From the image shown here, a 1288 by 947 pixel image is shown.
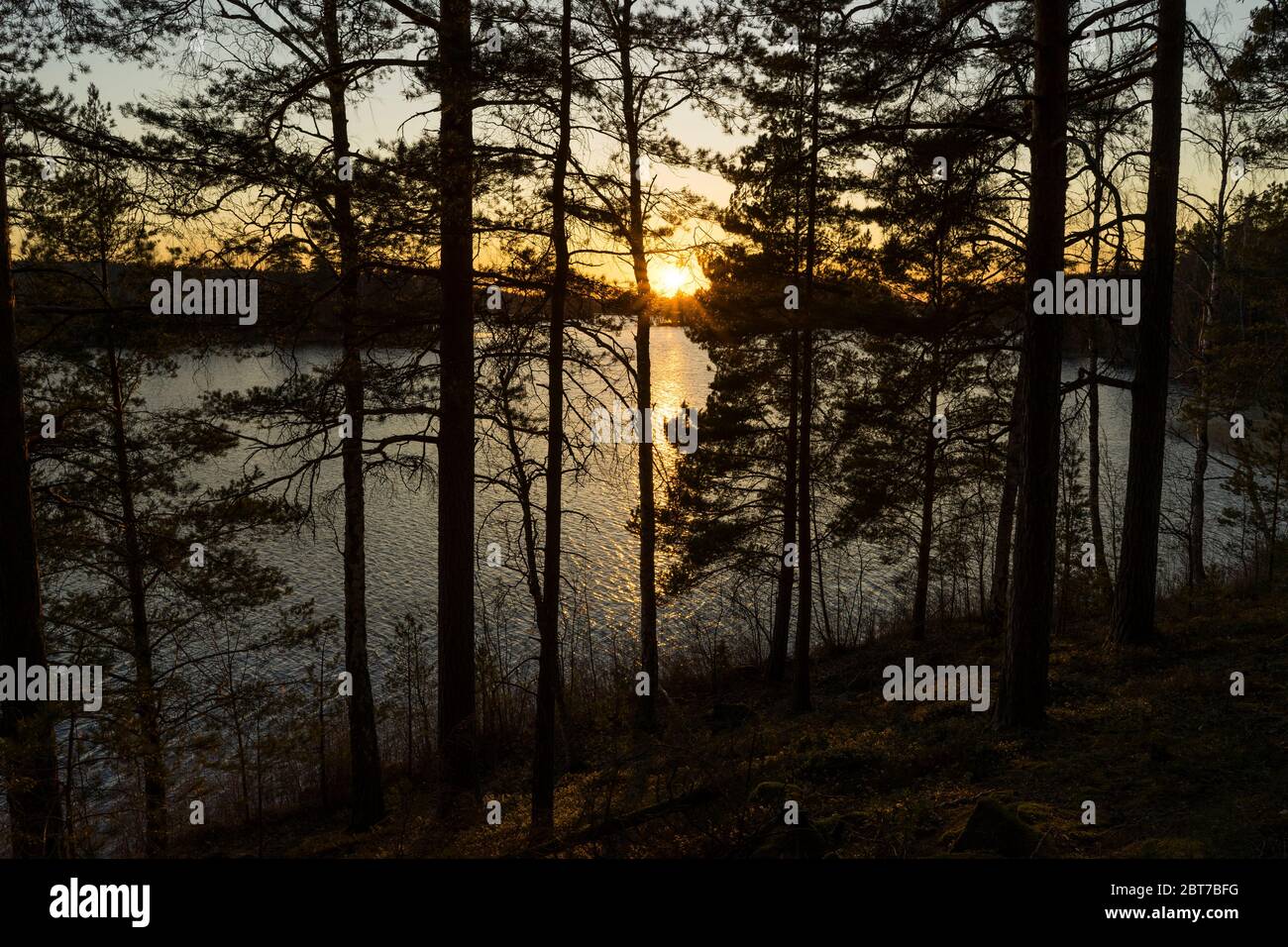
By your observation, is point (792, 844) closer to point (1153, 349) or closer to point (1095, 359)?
point (1153, 349)

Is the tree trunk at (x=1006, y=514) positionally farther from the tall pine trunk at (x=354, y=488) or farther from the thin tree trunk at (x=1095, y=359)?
the tall pine trunk at (x=354, y=488)

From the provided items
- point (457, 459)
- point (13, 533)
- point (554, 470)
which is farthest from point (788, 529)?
point (13, 533)

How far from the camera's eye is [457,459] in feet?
32.9

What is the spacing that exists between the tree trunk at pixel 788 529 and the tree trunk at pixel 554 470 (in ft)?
25.3

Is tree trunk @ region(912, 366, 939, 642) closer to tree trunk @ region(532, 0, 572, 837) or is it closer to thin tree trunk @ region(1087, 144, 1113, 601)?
thin tree trunk @ region(1087, 144, 1113, 601)

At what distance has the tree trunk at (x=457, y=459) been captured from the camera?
900 cm

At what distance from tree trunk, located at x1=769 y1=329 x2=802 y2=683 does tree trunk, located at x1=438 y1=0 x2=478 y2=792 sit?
7524mm

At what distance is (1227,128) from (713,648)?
49.9ft

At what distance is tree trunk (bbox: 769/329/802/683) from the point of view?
1574 cm

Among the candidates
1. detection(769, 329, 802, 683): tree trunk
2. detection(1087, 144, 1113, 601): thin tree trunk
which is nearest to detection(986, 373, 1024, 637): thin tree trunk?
detection(1087, 144, 1113, 601): thin tree trunk

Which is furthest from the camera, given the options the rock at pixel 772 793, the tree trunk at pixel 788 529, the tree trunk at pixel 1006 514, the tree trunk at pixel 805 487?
the tree trunk at pixel 788 529

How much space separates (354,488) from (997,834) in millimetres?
8744

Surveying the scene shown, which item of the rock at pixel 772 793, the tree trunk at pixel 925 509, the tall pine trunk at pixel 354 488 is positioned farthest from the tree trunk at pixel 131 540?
the tree trunk at pixel 925 509

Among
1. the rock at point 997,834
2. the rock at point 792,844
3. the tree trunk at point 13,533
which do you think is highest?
the tree trunk at point 13,533
